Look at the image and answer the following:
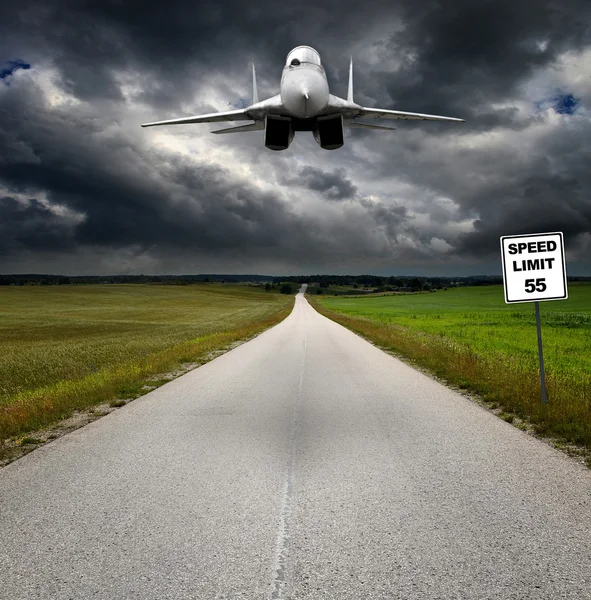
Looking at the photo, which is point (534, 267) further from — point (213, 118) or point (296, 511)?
point (213, 118)

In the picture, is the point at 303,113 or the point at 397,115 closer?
the point at 303,113

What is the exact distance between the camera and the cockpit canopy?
952cm

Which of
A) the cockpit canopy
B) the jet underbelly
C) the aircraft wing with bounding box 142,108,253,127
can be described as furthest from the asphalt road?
the aircraft wing with bounding box 142,108,253,127

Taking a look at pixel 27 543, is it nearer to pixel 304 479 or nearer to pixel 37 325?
pixel 304 479

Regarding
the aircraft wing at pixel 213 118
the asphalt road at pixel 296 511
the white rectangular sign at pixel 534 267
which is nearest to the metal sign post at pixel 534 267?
the white rectangular sign at pixel 534 267

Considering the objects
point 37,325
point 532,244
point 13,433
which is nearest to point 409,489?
point 532,244

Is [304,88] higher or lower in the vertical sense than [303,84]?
lower

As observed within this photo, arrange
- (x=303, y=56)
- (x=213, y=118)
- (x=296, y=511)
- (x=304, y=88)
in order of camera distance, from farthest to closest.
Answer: (x=213, y=118), (x=303, y=56), (x=304, y=88), (x=296, y=511)

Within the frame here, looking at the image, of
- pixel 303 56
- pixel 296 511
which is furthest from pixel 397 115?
pixel 296 511

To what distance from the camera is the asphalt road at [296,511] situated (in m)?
2.82

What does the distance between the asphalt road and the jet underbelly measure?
21.8 feet

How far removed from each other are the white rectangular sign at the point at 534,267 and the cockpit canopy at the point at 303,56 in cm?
578

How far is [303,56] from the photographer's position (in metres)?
9.59

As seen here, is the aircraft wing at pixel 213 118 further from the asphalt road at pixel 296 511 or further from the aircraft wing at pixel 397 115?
the asphalt road at pixel 296 511
